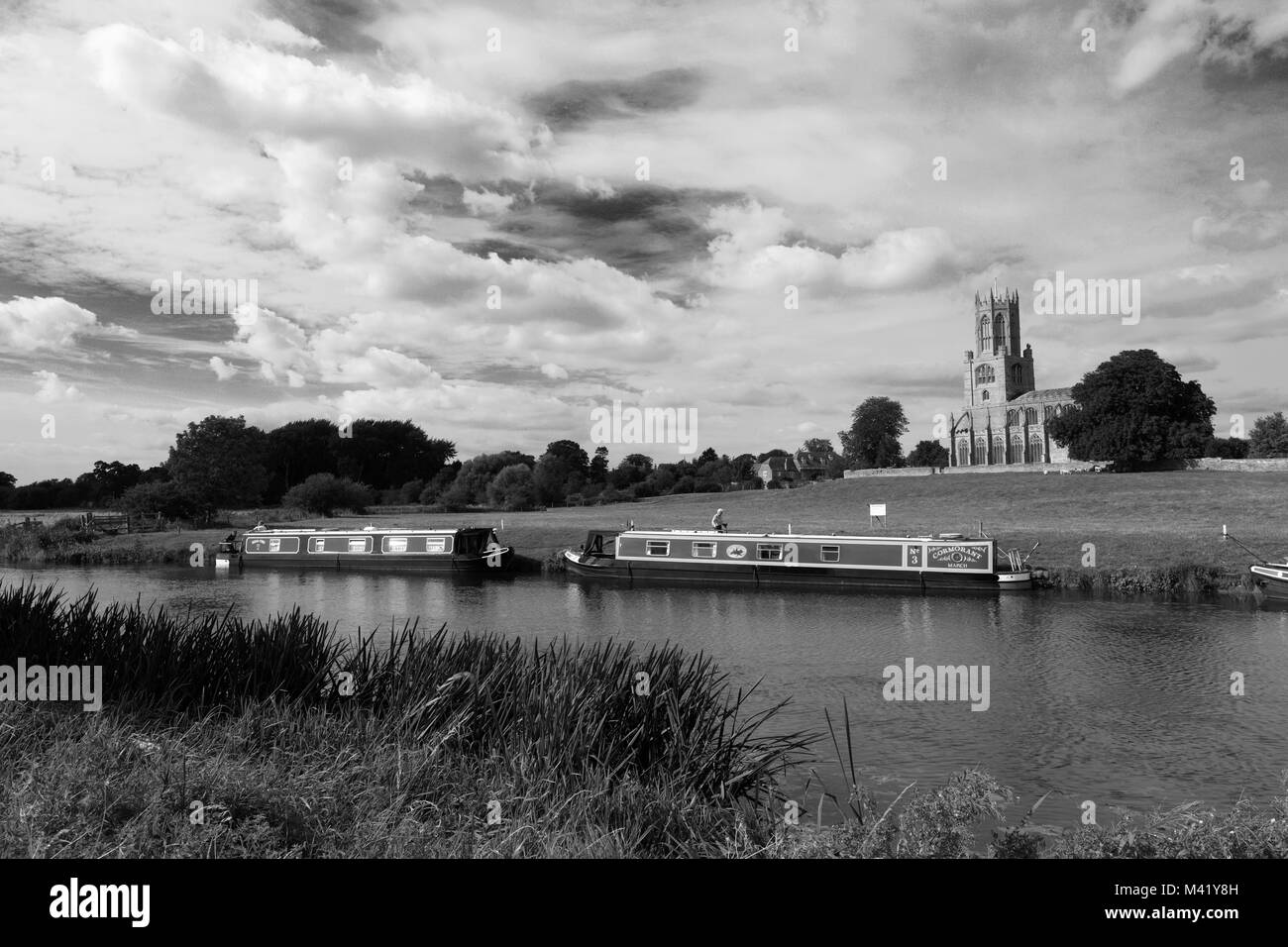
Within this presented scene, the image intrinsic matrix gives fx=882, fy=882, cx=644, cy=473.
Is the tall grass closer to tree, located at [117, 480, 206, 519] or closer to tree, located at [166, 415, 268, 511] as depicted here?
tree, located at [117, 480, 206, 519]

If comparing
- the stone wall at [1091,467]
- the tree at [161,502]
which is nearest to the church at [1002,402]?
the stone wall at [1091,467]

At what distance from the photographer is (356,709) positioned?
875 centimetres

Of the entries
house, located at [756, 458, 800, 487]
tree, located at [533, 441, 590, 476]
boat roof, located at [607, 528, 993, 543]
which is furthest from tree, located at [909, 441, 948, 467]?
boat roof, located at [607, 528, 993, 543]

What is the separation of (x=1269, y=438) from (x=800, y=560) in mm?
81349

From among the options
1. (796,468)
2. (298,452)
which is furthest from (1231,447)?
(298,452)

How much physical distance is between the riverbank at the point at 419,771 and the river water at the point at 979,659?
237 cm

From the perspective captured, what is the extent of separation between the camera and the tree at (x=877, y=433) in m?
107

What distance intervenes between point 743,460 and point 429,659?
121299 millimetres

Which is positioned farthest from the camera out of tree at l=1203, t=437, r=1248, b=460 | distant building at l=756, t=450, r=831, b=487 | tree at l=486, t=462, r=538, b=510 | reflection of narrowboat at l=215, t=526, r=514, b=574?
distant building at l=756, t=450, r=831, b=487

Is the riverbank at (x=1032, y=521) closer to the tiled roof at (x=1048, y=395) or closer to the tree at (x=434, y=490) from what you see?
the tree at (x=434, y=490)

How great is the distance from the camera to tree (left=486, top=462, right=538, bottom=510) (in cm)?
6975

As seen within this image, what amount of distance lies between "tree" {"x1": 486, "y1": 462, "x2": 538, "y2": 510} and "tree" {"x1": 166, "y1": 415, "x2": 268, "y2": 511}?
60.6 ft

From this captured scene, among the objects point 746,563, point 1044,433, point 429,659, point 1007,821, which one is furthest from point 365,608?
point 1044,433
